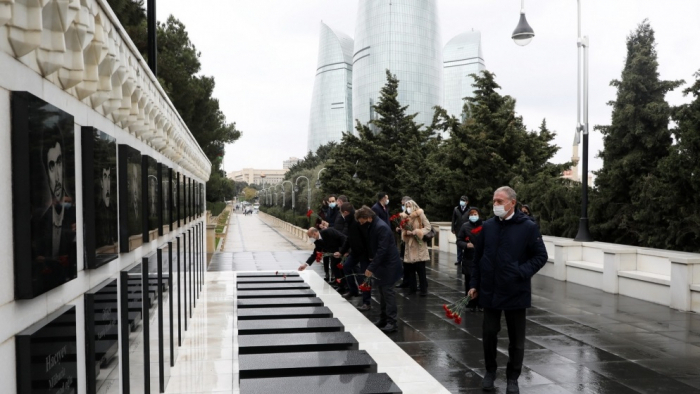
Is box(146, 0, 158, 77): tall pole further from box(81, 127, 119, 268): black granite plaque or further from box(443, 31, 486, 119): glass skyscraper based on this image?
box(443, 31, 486, 119): glass skyscraper

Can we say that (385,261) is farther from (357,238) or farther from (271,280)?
(271,280)

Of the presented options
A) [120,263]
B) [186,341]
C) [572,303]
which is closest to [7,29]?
[120,263]

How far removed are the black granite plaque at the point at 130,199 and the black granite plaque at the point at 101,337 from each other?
450 mm

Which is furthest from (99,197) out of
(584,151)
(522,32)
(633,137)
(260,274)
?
(633,137)

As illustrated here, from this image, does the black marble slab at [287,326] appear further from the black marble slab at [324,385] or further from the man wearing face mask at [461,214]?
the man wearing face mask at [461,214]

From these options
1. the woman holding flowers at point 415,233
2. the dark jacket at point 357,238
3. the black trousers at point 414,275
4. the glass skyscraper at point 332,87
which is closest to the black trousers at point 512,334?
the dark jacket at point 357,238

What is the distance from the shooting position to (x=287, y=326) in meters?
8.34

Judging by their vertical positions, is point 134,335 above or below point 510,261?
below

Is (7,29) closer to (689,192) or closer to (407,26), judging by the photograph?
(689,192)

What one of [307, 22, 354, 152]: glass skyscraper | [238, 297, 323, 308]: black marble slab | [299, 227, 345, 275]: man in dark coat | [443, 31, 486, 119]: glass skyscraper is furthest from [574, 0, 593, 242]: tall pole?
[443, 31, 486, 119]: glass skyscraper

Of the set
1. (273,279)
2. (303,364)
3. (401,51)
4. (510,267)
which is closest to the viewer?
(510,267)

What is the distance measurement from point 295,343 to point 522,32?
438 inches

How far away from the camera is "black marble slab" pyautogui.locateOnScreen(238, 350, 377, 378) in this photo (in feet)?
20.2

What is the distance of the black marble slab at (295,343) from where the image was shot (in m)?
7.16
